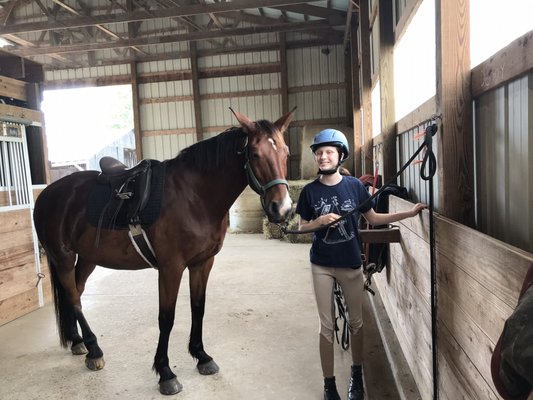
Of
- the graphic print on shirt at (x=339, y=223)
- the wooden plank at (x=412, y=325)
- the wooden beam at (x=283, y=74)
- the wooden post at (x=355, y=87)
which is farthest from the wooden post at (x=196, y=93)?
the graphic print on shirt at (x=339, y=223)

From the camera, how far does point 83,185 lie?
2.58 m

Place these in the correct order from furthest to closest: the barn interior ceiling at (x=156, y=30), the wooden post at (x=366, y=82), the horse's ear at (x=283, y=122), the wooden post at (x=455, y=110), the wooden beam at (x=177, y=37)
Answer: the wooden beam at (x=177, y=37), the barn interior ceiling at (x=156, y=30), the wooden post at (x=366, y=82), the horse's ear at (x=283, y=122), the wooden post at (x=455, y=110)

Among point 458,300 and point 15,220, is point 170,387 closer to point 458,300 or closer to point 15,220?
point 458,300

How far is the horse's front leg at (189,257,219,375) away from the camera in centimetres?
227

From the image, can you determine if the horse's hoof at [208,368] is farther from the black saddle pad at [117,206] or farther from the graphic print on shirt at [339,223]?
the graphic print on shirt at [339,223]

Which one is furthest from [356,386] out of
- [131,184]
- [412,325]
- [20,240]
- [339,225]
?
[20,240]

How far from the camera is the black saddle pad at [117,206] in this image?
212 cm

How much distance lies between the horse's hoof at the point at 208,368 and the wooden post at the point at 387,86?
183 centimetres

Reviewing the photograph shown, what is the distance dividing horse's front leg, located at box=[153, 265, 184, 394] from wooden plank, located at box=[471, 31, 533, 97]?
167 centimetres

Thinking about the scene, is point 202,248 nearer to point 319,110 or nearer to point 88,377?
point 88,377

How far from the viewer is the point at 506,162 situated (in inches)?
45.6

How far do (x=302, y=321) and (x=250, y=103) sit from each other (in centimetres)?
663

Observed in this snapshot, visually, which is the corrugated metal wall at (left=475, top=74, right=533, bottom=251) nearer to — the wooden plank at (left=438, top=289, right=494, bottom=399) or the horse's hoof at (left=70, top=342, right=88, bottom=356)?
the wooden plank at (left=438, top=289, right=494, bottom=399)

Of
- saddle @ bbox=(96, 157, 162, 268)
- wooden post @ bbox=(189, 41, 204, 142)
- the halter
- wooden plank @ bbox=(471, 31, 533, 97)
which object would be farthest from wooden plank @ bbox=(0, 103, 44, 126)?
wooden post @ bbox=(189, 41, 204, 142)
